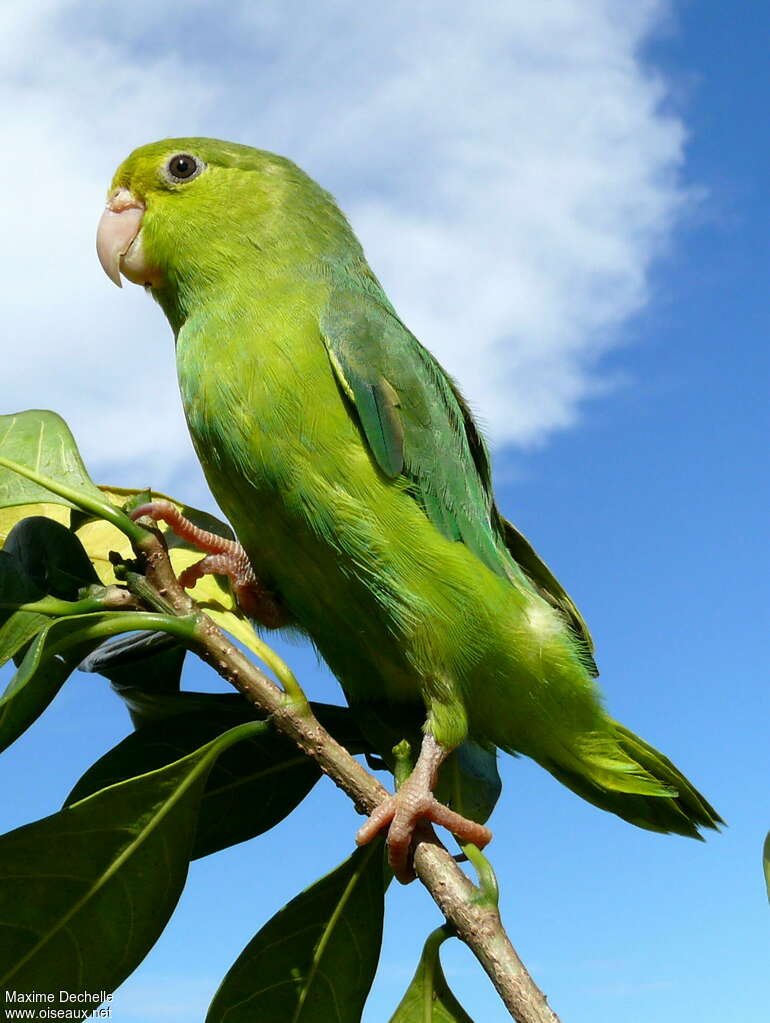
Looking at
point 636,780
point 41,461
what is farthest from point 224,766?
point 636,780

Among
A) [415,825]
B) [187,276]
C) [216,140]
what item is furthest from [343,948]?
[216,140]

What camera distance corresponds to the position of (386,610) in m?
2.18

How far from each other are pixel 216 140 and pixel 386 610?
1616 mm

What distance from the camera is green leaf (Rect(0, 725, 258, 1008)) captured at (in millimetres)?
1650

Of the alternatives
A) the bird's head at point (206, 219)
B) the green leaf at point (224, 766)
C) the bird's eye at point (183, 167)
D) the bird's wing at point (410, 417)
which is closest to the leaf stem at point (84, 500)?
the green leaf at point (224, 766)

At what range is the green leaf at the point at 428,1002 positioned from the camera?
73.6 inches

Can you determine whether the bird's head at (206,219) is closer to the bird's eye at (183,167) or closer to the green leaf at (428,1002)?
the bird's eye at (183,167)

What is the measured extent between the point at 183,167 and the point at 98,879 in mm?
2009

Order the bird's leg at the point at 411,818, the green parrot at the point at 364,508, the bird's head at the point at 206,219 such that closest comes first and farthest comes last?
the bird's leg at the point at 411,818 → the green parrot at the point at 364,508 → the bird's head at the point at 206,219

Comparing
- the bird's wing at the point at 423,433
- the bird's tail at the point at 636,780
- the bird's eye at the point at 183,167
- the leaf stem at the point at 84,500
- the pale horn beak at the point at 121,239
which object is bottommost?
the leaf stem at the point at 84,500

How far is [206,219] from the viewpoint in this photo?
2670 millimetres

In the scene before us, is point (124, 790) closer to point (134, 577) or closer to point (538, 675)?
point (134, 577)

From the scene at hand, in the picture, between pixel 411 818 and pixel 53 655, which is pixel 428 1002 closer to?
pixel 411 818

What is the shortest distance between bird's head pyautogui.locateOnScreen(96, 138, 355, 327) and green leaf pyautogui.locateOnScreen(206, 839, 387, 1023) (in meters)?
1.56
